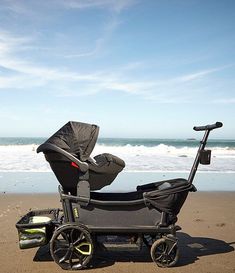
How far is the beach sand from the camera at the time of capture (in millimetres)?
4523

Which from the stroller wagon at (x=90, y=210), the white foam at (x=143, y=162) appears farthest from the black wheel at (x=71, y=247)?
the white foam at (x=143, y=162)

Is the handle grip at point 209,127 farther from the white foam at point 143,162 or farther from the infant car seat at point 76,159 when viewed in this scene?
the white foam at point 143,162

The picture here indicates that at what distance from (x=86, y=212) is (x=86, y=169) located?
0.54 metres

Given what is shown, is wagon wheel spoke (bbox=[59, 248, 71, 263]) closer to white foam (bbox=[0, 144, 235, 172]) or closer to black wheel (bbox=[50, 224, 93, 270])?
black wheel (bbox=[50, 224, 93, 270])

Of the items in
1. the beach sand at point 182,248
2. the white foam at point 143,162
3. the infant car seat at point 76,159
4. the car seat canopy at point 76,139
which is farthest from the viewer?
the white foam at point 143,162

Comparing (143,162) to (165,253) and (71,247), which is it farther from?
(71,247)

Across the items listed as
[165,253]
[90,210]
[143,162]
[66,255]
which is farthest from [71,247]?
[143,162]

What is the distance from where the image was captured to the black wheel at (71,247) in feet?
14.3

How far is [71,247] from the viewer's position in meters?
4.41

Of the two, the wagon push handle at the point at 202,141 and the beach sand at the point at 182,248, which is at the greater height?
the wagon push handle at the point at 202,141

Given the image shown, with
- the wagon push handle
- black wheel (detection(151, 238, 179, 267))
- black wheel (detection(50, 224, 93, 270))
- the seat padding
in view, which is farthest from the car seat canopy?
black wheel (detection(151, 238, 179, 267))

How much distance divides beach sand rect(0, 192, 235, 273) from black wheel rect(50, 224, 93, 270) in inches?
4.8

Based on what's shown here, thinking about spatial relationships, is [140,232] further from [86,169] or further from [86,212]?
[86,169]

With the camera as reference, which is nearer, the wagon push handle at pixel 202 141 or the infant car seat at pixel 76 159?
the infant car seat at pixel 76 159
